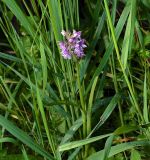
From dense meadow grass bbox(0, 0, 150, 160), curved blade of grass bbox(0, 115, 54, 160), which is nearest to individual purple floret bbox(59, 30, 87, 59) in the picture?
dense meadow grass bbox(0, 0, 150, 160)

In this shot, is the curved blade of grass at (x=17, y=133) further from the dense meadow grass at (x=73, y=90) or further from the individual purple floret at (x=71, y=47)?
the individual purple floret at (x=71, y=47)

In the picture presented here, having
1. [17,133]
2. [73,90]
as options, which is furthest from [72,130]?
[17,133]

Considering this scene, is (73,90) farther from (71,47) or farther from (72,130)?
(71,47)

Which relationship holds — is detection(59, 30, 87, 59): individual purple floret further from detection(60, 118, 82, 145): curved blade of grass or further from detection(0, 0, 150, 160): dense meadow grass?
detection(60, 118, 82, 145): curved blade of grass

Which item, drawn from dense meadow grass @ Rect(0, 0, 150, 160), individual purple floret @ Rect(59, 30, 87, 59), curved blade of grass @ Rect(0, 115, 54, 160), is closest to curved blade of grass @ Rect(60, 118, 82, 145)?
dense meadow grass @ Rect(0, 0, 150, 160)

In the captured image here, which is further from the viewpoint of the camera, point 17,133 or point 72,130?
point 72,130

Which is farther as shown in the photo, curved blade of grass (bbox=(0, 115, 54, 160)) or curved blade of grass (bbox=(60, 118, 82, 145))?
curved blade of grass (bbox=(60, 118, 82, 145))

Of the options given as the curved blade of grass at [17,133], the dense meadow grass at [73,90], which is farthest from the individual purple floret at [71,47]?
the curved blade of grass at [17,133]

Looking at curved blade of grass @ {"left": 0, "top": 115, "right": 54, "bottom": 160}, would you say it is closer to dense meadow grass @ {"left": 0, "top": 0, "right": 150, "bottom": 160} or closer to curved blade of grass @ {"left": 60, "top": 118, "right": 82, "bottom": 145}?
dense meadow grass @ {"left": 0, "top": 0, "right": 150, "bottom": 160}

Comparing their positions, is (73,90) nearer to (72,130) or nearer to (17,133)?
(72,130)

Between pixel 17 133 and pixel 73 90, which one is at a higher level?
pixel 73 90

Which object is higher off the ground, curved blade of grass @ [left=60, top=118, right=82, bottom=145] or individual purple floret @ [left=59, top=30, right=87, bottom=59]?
individual purple floret @ [left=59, top=30, right=87, bottom=59]

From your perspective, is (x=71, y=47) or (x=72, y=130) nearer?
(x=71, y=47)

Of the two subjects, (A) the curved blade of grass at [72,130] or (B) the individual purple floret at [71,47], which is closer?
(B) the individual purple floret at [71,47]
